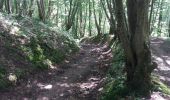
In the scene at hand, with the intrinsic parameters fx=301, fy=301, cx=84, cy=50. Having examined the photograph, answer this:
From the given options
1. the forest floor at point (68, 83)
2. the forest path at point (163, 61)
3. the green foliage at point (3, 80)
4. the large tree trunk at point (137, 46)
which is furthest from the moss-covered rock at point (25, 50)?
the forest path at point (163, 61)

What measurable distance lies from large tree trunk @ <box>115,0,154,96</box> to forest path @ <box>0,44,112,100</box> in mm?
1790

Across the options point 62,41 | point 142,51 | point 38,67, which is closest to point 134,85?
point 142,51

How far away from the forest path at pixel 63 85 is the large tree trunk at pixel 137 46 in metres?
1.79

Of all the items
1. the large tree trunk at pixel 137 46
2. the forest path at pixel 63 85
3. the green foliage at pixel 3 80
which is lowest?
the forest path at pixel 63 85

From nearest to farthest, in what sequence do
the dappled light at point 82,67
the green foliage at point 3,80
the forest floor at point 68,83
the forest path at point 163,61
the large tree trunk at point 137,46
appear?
the large tree trunk at point 137,46 < the dappled light at point 82,67 < the forest floor at point 68,83 < the green foliage at point 3,80 < the forest path at point 163,61

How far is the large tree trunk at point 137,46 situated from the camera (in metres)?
9.16

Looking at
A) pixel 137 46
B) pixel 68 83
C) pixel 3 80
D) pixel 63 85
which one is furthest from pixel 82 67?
pixel 137 46

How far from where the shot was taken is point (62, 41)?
21.3m

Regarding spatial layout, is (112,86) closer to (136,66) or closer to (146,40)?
(136,66)

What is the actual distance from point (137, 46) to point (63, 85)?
4281 mm

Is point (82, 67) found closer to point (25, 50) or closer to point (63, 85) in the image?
point (25, 50)

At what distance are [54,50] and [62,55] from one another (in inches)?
27.2

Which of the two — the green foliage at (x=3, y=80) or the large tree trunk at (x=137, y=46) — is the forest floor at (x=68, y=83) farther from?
the large tree trunk at (x=137, y=46)

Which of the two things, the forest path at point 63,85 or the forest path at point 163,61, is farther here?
the forest path at point 163,61
